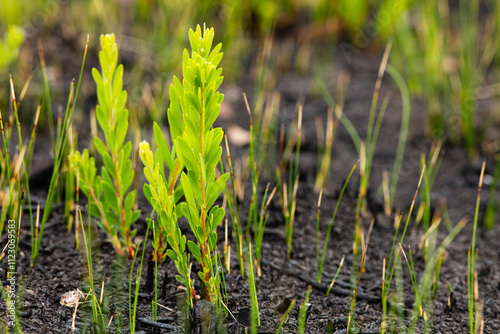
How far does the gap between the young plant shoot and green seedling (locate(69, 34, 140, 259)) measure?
0.14m

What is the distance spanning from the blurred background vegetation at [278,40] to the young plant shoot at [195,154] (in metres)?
1.21

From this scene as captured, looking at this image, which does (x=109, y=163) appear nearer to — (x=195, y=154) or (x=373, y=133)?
(x=195, y=154)

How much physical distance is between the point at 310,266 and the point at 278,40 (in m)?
2.20

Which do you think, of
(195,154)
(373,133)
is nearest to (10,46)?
(195,154)

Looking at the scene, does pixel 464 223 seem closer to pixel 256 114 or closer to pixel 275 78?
pixel 256 114

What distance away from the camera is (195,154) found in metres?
1.25

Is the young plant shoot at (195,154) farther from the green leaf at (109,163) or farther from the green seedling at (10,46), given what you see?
the green seedling at (10,46)

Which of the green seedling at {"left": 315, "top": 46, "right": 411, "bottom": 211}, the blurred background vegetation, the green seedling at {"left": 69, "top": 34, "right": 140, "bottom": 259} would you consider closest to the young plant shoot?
the green seedling at {"left": 69, "top": 34, "right": 140, "bottom": 259}

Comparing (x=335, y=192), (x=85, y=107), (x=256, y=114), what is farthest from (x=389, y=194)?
(x=85, y=107)

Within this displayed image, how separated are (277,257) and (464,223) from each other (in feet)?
2.93

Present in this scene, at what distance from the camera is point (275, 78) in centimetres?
311

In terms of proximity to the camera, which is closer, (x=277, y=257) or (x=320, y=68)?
(x=277, y=257)

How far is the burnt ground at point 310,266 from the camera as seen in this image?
1.42 metres

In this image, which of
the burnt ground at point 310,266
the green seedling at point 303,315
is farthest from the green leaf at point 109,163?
the green seedling at point 303,315
